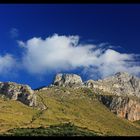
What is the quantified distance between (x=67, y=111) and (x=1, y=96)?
3861cm

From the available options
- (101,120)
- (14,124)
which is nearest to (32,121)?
(14,124)

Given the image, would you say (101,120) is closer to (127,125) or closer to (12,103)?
(127,125)

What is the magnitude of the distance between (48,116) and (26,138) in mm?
173532

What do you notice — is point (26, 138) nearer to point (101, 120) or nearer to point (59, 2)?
point (59, 2)

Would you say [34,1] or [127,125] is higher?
[127,125]

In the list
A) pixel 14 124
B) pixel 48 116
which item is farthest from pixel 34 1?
pixel 48 116

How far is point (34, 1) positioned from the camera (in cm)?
238

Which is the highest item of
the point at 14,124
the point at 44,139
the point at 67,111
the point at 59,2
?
the point at 67,111

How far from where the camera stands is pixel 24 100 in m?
193

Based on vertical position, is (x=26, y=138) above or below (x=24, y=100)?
below

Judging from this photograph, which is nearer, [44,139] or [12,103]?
[44,139]

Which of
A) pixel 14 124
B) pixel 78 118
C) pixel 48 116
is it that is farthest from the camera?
pixel 78 118

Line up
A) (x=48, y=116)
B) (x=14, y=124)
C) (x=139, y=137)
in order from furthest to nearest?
1. (x=48, y=116)
2. (x=14, y=124)
3. (x=139, y=137)

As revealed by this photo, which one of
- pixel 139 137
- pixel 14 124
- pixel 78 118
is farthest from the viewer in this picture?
pixel 78 118
